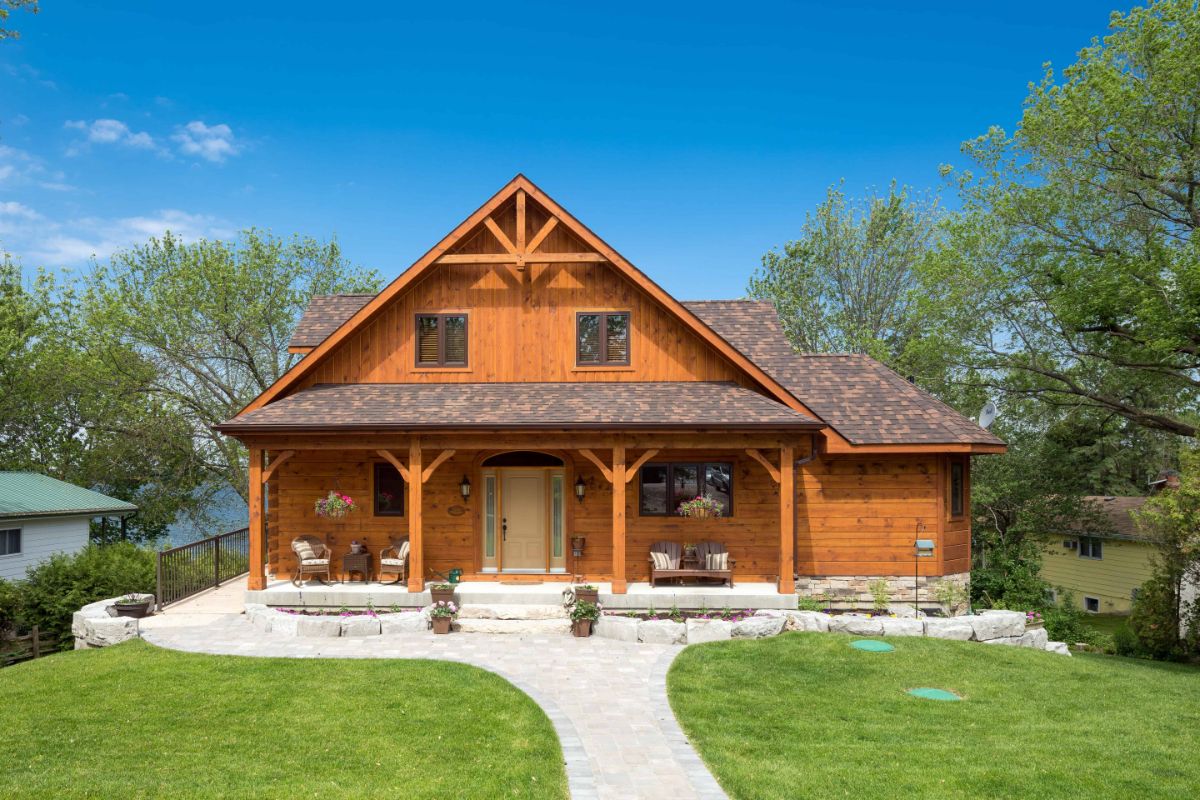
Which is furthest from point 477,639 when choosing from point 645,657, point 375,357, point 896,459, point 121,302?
point 121,302

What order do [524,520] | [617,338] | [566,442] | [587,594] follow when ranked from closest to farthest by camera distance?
1. [587,594]
2. [566,442]
3. [524,520]
4. [617,338]

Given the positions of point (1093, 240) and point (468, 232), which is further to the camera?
point (1093, 240)

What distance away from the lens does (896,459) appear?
15.2 m

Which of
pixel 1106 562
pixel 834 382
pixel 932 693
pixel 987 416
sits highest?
pixel 834 382

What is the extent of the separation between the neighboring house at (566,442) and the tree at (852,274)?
54.4ft

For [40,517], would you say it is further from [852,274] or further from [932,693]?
[852,274]

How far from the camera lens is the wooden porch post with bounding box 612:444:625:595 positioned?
1372 centimetres

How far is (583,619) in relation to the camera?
1255 cm

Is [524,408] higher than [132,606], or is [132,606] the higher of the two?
[524,408]

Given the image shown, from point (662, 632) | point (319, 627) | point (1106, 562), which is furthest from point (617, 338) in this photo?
point (1106, 562)

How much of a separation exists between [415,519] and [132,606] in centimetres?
503

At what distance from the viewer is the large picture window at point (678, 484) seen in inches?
607

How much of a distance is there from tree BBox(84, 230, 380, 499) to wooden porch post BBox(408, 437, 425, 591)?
17.9 metres

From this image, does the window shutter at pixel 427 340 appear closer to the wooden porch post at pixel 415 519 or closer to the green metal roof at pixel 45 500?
the wooden porch post at pixel 415 519
